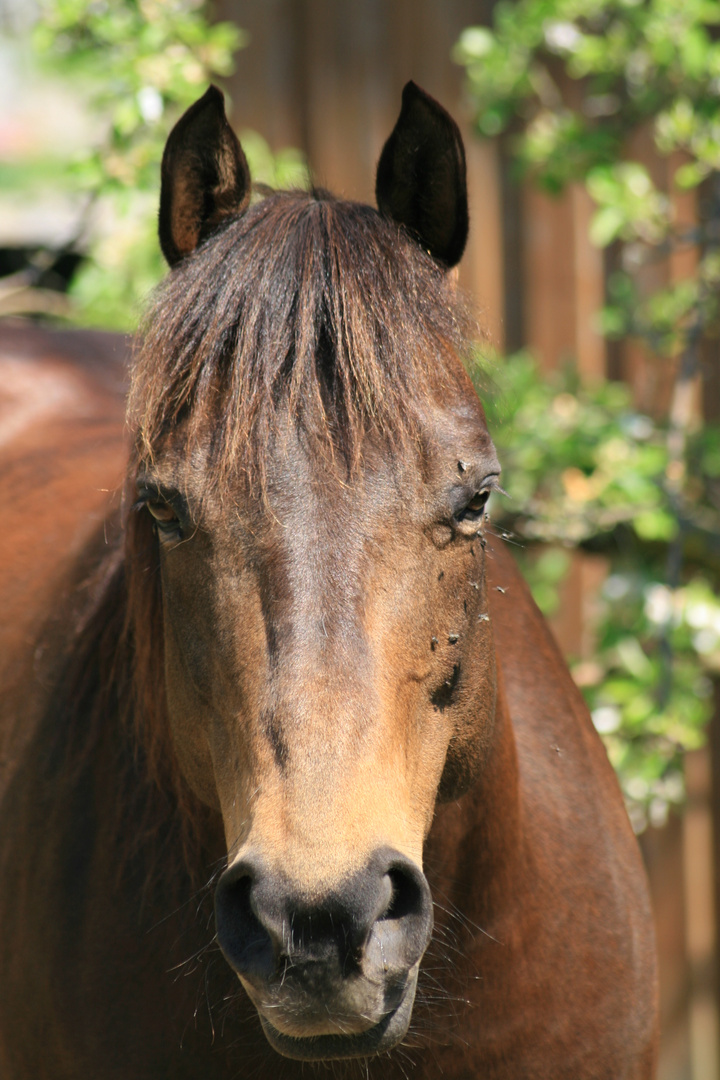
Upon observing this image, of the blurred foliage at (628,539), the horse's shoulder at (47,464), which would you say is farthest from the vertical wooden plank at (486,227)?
the horse's shoulder at (47,464)

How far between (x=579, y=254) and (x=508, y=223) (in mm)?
348

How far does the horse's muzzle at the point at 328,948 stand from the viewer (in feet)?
3.78

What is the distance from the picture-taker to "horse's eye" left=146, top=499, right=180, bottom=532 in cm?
153

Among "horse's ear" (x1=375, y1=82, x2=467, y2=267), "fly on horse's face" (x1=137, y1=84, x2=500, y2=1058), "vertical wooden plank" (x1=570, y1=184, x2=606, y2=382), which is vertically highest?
"horse's ear" (x1=375, y1=82, x2=467, y2=267)

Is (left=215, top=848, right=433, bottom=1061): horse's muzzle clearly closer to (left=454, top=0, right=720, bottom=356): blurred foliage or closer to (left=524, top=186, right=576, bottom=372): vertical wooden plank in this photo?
(left=454, top=0, right=720, bottom=356): blurred foliage

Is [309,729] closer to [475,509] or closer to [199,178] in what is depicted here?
[475,509]

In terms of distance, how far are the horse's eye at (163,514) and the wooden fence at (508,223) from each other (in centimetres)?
251

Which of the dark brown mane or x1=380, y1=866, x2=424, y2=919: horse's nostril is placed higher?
the dark brown mane

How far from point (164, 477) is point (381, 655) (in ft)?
1.35

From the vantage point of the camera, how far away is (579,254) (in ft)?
13.3

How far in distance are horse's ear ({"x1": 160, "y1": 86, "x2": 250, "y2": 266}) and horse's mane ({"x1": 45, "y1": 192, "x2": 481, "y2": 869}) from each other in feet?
0.21

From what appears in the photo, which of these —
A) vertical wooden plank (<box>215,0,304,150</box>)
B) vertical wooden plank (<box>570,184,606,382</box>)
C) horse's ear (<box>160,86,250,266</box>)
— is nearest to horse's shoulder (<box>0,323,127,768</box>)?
horse's ear (<box>160,86,250,266</box>)

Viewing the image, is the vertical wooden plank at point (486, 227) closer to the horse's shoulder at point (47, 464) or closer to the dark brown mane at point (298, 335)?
the horse's shoulder at point (47, 464)

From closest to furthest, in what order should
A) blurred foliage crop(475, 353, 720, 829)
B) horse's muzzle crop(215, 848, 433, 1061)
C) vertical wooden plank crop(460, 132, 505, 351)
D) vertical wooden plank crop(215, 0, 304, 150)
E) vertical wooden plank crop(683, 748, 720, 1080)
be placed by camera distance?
horse's muzzle crop(215, 848, 433, 1061) < blurred foliage crop(475, 353, 720, 829) < vertical wooden plank crop(683, 748, 720, 1080) < vertical wooden plank crop(460, 132, 505, 351) < vertical wooden plank crop(215, 0, 304, 150)
